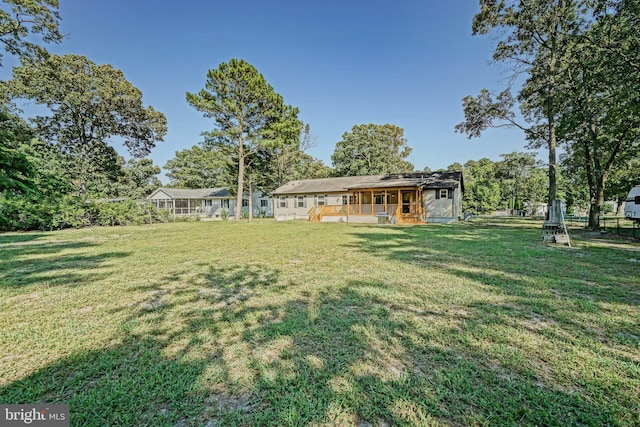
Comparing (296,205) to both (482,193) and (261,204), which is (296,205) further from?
(482,193)

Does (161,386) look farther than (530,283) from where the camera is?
No

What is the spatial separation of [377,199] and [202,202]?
21.7 metres

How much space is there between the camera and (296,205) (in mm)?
26594

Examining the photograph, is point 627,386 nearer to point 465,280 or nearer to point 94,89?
point 465,280

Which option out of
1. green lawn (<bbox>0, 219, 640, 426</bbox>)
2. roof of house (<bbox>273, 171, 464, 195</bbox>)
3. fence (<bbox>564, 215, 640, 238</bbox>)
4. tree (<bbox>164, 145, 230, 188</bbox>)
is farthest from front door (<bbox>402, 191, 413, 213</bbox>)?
tree (<bbox>164, 145, 230, 188</bbox>)

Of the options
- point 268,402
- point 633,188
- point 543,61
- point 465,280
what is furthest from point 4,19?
point 633,188

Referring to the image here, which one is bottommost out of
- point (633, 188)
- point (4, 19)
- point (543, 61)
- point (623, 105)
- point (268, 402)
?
point (268, 402)

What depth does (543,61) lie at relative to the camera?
535 inches

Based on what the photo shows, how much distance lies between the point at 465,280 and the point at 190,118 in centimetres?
2605

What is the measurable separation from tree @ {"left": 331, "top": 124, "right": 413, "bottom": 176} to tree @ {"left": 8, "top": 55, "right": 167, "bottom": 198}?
70.9 ft

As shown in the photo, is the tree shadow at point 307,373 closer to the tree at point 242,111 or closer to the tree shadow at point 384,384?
the tree shadow at point 384,384

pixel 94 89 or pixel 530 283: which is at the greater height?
pixel 94 89

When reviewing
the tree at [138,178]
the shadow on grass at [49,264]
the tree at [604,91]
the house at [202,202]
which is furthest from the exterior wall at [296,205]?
the tree at [138,178]

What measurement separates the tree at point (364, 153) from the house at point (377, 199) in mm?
9349
